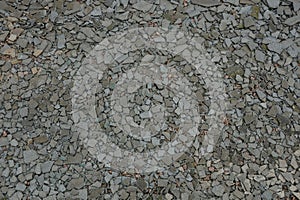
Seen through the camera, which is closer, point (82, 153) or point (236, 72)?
point (82, 153)

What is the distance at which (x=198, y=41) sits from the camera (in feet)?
8.61

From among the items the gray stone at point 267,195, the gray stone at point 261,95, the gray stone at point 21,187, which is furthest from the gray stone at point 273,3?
the gray stone at point 21,187

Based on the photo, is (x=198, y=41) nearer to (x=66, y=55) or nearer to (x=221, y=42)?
(x=221, y=42)

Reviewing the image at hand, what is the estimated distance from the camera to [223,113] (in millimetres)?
2457

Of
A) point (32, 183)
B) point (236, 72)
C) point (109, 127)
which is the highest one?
point (236, 72)

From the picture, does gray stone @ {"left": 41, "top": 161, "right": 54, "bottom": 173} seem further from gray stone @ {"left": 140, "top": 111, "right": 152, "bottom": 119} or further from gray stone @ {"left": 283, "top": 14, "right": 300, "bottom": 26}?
gray stone @ {"left": 283, "top": 14, "right": 300, "bottom": 26}

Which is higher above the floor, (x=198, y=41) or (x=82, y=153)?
(x=198, y=41)

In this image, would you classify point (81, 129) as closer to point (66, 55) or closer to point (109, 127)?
point (109, 127)

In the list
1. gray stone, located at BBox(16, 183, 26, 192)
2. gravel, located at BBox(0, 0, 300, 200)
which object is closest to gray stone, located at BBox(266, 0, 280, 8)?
gravel, located at BBox(0, 0, 300, 200)

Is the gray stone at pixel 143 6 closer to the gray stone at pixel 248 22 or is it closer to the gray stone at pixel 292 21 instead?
the gray stone at pixel 248 22

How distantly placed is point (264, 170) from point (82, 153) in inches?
32.3

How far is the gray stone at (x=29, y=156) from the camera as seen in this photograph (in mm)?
2365

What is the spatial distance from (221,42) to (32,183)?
1.14 meters

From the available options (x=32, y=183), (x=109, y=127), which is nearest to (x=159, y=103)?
(x=109, y=127)
